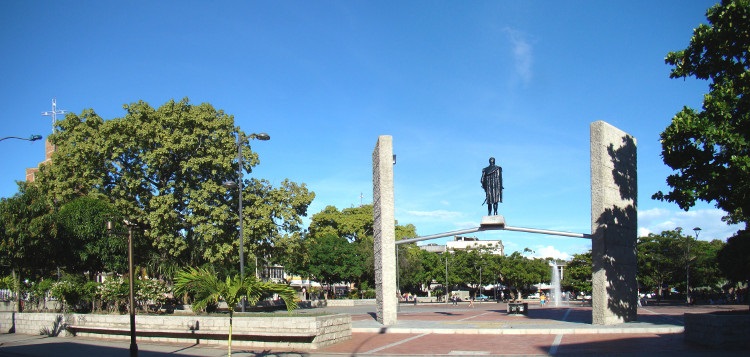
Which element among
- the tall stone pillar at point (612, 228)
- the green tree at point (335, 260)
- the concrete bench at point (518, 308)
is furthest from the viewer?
the green tree at point (335, 260)

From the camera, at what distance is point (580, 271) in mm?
72938

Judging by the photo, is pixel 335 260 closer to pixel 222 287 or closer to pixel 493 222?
pixel 493 222

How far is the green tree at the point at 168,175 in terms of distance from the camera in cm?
3136

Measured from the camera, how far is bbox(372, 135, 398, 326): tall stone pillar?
76.2 feet

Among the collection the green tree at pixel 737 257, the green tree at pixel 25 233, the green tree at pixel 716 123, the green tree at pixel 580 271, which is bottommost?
the green tree at pixel 580 271

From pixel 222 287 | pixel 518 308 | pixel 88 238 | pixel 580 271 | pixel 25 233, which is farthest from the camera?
pixel 580 271

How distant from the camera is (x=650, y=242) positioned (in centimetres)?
5459

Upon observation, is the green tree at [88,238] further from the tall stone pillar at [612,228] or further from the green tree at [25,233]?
the tall stone pillar at [612,228]

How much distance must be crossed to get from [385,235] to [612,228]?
870 centimetres

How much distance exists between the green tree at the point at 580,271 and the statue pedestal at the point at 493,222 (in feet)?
163

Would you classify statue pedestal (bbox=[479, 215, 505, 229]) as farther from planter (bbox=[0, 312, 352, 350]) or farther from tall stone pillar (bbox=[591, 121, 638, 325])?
planter (bbox=[0, 312, 352, 350])

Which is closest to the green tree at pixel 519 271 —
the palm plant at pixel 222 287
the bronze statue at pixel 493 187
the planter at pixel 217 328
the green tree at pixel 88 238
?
the bronze statue at pixel 493 187

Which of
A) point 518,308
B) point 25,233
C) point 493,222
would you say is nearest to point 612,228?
point 493,222

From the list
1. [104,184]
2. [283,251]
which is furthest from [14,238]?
[283,251]
